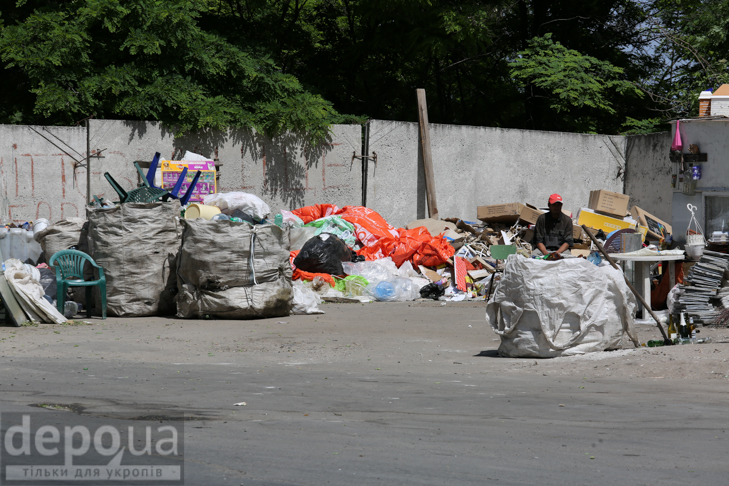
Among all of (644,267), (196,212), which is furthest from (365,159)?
(644,267)

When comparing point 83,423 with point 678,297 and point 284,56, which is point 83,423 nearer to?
point 678,297

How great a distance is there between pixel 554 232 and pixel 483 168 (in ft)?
21.0

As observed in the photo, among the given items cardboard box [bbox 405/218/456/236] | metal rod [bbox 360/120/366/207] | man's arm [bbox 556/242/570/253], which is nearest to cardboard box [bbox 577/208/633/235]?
cardboard box [bbox 405/218/456/236]

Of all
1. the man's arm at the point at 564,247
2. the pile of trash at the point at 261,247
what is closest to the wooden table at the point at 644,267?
the man's arm at the point at 564,247

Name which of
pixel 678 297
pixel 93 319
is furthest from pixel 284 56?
pixel 678 297

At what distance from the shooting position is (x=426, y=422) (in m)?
4.39

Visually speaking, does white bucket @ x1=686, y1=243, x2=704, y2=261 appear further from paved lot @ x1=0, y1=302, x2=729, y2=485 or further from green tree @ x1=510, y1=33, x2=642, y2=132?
green tree @ x1=510, y1=33, x2=642, y2=132

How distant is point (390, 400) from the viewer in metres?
5.00

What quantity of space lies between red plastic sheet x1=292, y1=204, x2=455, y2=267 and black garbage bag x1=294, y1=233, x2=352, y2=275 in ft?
3.36

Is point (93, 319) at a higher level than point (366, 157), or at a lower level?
lower

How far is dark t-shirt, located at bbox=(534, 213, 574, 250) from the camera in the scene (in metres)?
9.09

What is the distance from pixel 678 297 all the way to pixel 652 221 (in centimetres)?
626

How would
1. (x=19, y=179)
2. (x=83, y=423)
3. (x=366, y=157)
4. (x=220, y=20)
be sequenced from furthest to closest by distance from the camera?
(x=220, y=20) → (x=366, y=157) → (x=19, y=179) → (x=83, y=423)

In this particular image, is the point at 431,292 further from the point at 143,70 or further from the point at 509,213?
the point at 143,70
